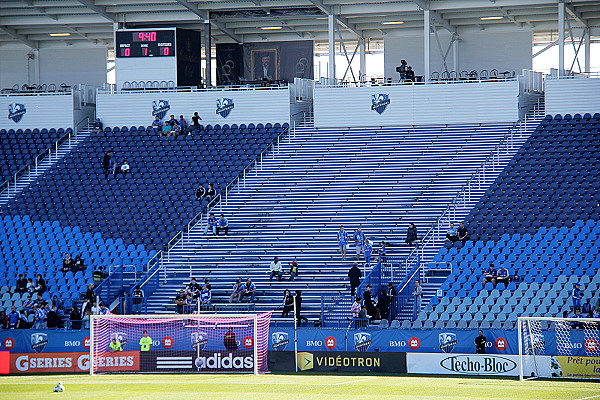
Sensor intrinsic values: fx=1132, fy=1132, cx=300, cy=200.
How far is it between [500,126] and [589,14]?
677 cm

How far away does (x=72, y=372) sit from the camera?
30.8 m

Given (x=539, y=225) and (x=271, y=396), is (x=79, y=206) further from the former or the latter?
(x=271, y=396)

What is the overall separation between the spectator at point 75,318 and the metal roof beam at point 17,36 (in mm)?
21536

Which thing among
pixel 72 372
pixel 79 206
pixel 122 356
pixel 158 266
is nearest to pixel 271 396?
pixel 122 356

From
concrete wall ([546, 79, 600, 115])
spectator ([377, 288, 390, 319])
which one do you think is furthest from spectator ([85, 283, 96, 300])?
concrete wall ([546, 79, 600, 115])

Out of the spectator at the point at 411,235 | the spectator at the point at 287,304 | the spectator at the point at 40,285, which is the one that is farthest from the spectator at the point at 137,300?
the spectator at the point at 411,235

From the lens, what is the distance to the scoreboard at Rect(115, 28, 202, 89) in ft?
154

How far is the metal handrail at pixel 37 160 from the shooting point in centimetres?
4456

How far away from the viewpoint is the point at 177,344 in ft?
95.2

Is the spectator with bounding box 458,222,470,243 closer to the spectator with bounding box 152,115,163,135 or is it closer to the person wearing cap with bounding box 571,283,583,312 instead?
the person wearing cap with bounding box 571,283,583,312

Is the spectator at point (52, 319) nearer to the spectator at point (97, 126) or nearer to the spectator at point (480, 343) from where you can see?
the spectator at point (480, 343)

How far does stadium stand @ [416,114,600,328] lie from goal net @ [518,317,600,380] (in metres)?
1.99

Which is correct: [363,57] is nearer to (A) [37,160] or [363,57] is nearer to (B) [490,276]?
(A) [37,160]

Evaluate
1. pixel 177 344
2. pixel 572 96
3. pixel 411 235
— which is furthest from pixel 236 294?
pixel 572 96
